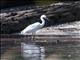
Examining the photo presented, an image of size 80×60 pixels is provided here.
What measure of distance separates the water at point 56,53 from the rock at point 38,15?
251 inches

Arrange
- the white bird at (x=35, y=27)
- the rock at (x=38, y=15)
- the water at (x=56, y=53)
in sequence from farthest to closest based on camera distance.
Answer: the rock at (x=38, y=15)
the white bird at (x=35, y=27)
the water at (x=56, y=53)

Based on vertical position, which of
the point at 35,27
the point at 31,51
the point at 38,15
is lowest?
the point at 35,27

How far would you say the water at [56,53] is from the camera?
12.9ft

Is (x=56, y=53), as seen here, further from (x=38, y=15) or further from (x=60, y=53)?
(x=38, y=15)

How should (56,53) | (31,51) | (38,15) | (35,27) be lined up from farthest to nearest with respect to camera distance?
(38,15)
(35,27)
(31,51)
(56,53)

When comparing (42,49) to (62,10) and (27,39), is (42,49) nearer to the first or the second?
(27,39)

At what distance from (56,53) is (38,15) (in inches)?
320

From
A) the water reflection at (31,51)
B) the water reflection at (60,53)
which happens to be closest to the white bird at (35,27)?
the water reflection at (31,51)

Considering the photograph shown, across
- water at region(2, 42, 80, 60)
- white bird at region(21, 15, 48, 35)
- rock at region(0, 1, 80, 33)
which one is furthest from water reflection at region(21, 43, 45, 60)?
rock at region(0, 1, 80, 33)

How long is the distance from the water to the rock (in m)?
6.38

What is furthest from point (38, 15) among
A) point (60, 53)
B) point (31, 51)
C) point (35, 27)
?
point (60, 53)

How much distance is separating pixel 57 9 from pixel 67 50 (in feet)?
26.4

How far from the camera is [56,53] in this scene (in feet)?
13.3

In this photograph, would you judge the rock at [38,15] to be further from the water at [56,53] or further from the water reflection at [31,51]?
the water at [56,53]
